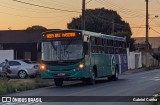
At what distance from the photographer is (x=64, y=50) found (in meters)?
27.2

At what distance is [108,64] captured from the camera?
106 feet

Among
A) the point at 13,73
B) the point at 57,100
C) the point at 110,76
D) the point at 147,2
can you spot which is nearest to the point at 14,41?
the point at 147,2

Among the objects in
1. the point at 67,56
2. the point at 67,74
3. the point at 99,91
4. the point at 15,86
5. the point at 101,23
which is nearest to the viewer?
the point at 99,91

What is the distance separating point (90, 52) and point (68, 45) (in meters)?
1.73

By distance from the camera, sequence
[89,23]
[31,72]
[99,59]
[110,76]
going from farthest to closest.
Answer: [89,23]
[31,72]
[110,76]
[99,59]

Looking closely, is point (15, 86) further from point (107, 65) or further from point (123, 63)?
point (123, 63)

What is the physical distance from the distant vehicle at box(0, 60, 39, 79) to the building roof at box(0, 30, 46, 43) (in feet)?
80.3

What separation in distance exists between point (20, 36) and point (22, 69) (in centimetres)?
2757

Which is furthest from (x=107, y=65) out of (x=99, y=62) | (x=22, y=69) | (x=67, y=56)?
(x=22, y=69)

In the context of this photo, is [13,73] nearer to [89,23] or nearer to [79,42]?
[79,42]

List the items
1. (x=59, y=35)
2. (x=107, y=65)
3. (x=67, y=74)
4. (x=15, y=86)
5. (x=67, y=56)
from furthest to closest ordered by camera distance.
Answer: (x=107, y=65) → (x=59, y=35) → (x=67, y=56) → (x=67, y=74) → (x=15, y=86)

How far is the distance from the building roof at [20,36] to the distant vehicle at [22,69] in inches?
964

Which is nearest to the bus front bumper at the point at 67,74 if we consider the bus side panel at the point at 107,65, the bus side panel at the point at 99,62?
the bus side panel at the point at 99,62

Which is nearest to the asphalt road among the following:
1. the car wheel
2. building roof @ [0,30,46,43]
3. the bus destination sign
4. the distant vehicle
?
the bus destination sign
